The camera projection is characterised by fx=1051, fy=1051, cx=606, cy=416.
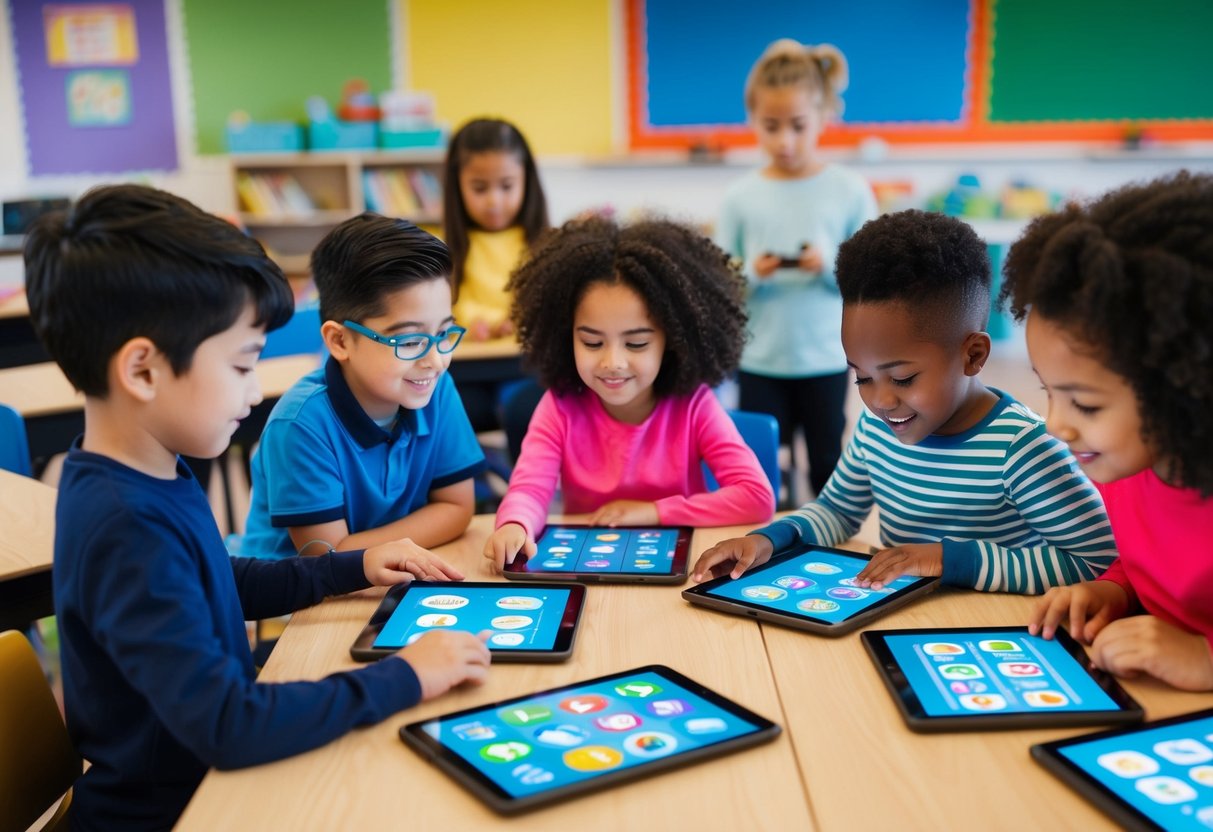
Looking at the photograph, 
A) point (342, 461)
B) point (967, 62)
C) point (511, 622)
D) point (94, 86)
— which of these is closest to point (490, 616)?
point (511, 622)

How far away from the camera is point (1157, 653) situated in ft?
3.48

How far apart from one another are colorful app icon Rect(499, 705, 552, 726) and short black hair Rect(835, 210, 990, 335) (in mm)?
783

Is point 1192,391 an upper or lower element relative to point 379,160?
lower

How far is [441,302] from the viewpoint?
171cm

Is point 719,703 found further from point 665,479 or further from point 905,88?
point 905,88

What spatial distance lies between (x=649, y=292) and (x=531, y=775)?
1.11 meters

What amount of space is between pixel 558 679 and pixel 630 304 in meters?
0.89

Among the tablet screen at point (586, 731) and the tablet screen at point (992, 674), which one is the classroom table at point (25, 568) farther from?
the tablet screen at point (992, 674)

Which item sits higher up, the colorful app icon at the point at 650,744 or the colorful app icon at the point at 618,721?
the colorful app icon at the point at 650,744

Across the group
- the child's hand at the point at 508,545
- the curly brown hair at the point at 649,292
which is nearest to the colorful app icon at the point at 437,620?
the child's hand at the point at 508,545

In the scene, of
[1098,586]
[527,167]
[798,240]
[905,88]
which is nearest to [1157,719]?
[1098,586]

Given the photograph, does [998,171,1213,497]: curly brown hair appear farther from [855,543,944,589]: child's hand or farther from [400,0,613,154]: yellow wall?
[400,0,613,154]: yellow wall

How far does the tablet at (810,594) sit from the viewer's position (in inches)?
48.7

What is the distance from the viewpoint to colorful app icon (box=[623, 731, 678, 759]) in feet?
3.06
